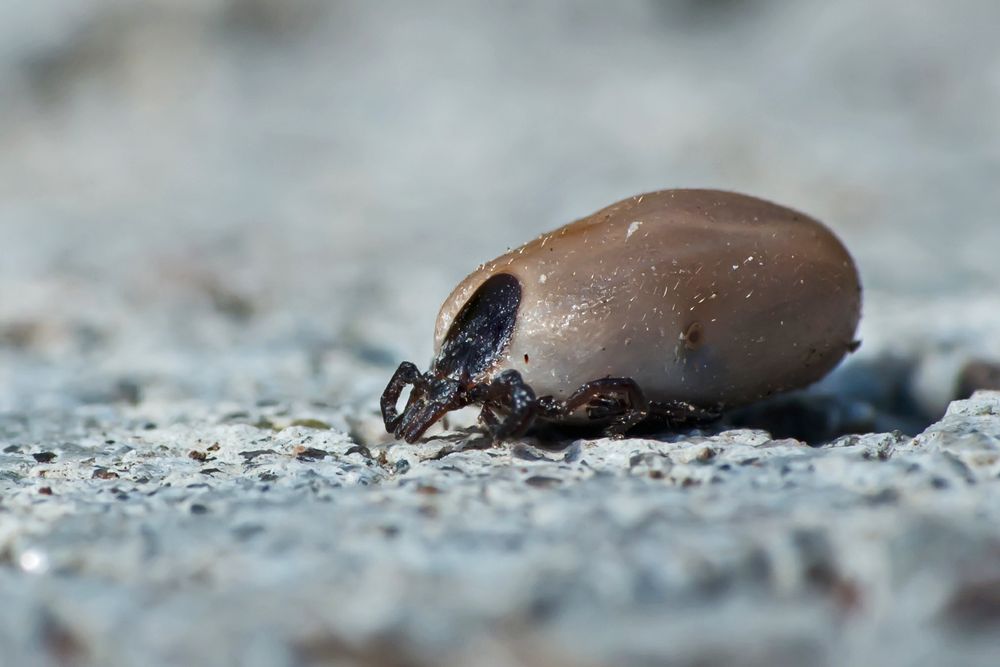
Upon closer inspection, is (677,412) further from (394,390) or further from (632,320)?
(394,390)

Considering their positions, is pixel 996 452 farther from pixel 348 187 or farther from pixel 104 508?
pixel 348 187

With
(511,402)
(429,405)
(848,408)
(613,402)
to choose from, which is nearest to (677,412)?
(613,402)

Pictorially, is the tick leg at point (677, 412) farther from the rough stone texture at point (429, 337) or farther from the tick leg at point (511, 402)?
the tick leg at point (511, 402)

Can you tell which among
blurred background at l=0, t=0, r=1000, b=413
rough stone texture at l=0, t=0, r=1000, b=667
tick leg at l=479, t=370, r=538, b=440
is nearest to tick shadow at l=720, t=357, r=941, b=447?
rough stone texture at l=0, t=0, r=1000, b=667

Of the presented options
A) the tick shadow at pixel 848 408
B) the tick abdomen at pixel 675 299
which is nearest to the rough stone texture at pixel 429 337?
the tick shadow at pixel 848 408

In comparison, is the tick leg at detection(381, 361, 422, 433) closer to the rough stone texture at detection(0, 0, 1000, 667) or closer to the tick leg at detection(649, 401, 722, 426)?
the rough stone texture at detection(0, 0, 1000, 667)
